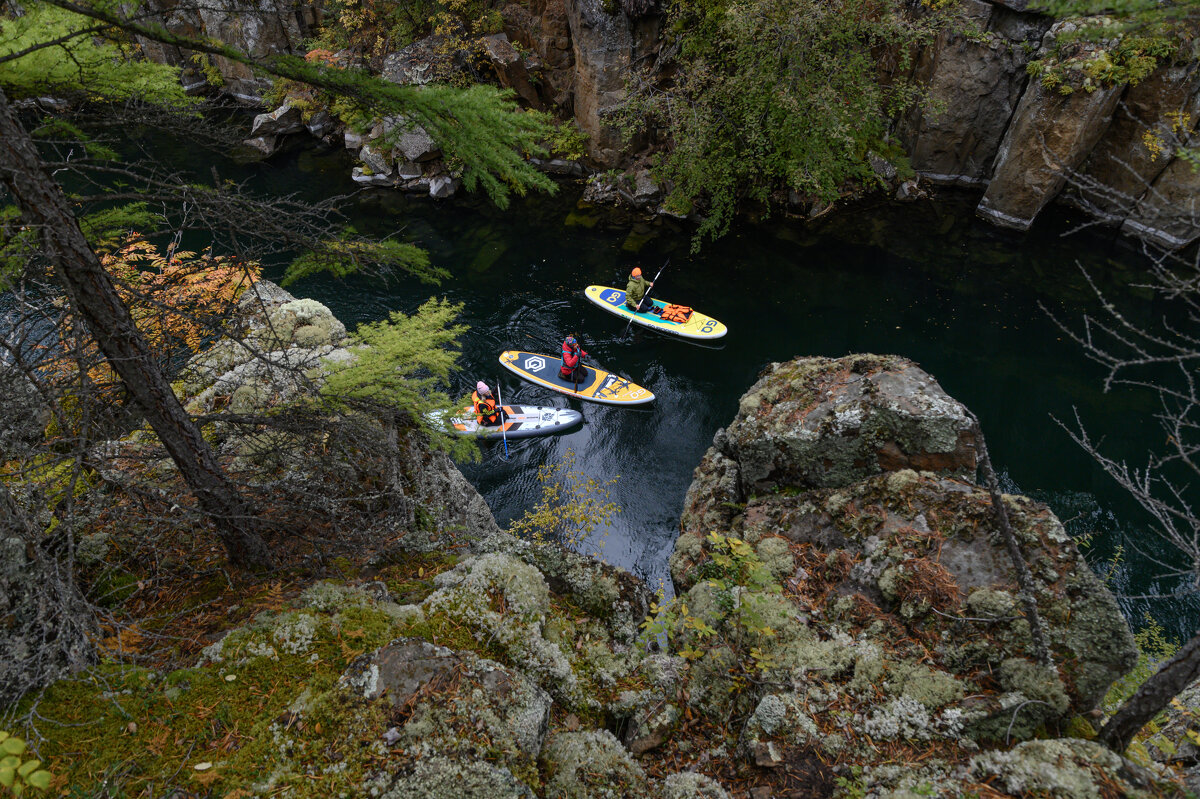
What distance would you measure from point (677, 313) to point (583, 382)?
3261 millimetres

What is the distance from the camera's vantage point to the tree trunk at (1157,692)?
10.9 ft

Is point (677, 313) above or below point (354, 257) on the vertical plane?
below

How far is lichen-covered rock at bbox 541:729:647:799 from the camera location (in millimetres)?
3574

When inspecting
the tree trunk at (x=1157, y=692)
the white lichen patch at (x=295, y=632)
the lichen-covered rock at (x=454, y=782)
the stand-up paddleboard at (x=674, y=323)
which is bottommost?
the stand-up paddleboard at (x=674, y=323)

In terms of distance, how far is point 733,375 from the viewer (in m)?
14.3

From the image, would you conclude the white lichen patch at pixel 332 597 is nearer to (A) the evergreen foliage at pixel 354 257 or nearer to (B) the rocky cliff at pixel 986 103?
(A) the evergreen foliage at pixel 354 257

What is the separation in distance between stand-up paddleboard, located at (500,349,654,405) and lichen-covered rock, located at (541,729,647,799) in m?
9.64

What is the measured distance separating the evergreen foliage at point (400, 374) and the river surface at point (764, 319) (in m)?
5.34

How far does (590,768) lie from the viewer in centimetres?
376

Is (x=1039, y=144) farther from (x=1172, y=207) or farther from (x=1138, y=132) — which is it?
(x=1172, y=207)

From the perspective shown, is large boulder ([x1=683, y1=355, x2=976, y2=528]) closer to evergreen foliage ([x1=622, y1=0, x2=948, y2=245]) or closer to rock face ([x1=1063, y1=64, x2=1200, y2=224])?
evergreen foliage ([x1=622, y1=0, x2=948, y2=245])

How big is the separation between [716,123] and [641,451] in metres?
9.13

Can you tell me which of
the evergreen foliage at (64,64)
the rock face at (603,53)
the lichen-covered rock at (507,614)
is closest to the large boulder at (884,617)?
the lichen-covered rock at (507,614)

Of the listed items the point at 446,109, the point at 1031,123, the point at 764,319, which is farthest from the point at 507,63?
the point at 446,109
